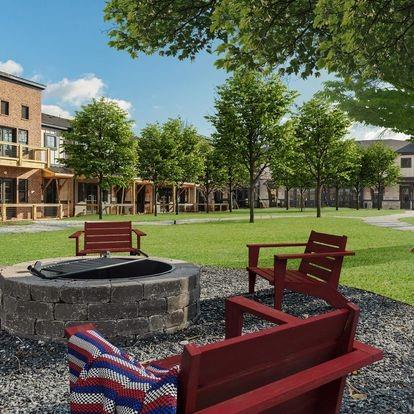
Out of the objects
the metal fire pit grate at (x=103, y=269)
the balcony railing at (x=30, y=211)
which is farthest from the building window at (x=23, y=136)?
the metal fire pit grate at (x=103, y=269)

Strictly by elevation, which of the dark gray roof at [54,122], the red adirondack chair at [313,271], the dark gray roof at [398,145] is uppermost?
the dark gray roof at [398,145]

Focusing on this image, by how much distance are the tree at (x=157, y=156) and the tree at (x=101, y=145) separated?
6399 mm

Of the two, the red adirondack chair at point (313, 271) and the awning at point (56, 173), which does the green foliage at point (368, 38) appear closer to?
the red adirondack chair at point (313, 271)

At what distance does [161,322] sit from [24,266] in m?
2.13

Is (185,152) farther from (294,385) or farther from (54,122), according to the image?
(294,385)

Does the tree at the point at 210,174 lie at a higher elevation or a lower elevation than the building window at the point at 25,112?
lower

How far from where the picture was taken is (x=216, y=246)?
14.7 meters

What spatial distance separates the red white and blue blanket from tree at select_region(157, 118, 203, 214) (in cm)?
3927

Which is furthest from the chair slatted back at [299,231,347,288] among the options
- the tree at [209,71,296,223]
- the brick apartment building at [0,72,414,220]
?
the brick apartment building at [0,72,414,220]

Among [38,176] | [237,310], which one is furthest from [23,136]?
[237,310]

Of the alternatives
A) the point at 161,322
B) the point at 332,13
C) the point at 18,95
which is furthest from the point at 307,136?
the point at 161,322

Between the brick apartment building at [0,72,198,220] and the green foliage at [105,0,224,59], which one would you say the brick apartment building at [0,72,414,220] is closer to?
the brick apartment building at [0,72,198,220]

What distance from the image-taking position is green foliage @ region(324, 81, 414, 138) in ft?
38.1

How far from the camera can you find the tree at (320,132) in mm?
35406
